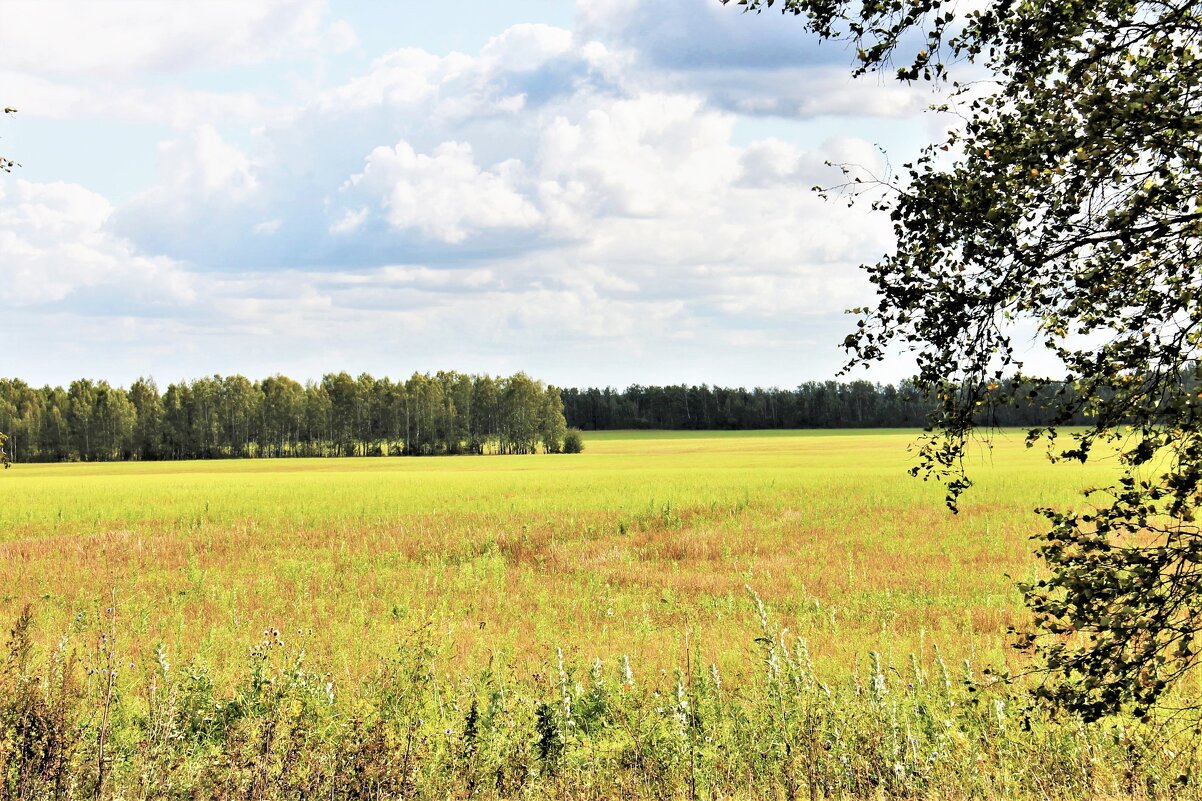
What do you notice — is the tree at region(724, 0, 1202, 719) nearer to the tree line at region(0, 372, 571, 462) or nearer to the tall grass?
the tall grass

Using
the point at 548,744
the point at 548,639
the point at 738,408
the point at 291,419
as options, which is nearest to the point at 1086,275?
the point at 548,744

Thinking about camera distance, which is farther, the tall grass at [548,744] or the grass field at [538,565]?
the grass field at [538,565]

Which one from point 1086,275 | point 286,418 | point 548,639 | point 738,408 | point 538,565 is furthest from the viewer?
point 738,408

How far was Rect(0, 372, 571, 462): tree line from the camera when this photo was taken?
4953 inches

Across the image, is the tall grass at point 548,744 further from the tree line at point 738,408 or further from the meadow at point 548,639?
the tree line at point 738,408

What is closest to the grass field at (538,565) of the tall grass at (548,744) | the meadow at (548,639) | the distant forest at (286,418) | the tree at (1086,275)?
the meadow at (548,639)

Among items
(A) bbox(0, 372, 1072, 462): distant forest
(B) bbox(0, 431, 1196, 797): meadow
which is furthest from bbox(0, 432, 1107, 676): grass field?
(A) bbox(0, 372, 1072, 462): distant forest

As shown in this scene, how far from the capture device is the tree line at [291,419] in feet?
413

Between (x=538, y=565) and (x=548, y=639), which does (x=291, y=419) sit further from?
(x=548, y=639)

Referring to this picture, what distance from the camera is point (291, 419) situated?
425 ft

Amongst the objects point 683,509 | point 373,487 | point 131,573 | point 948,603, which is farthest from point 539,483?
point 948,603

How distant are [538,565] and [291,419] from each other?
383ft

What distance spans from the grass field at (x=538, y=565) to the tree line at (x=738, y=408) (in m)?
120

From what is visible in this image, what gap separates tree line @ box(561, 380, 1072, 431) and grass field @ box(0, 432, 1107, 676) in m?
120
